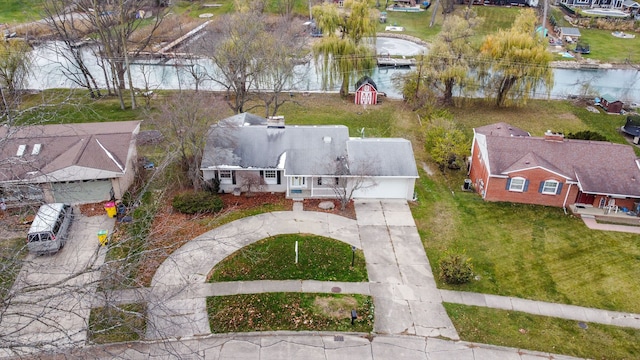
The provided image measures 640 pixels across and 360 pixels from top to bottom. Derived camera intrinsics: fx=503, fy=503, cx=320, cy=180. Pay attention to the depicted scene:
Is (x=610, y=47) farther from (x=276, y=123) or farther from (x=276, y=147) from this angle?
(x=276, y=147)

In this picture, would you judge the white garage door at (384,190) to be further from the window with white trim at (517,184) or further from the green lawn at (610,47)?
the green lawn at (610,47)

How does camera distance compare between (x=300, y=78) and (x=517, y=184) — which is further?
(x=300, y=78)

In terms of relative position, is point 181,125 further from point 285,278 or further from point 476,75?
point 476,75

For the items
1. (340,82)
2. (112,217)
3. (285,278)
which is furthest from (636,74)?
(112,217)

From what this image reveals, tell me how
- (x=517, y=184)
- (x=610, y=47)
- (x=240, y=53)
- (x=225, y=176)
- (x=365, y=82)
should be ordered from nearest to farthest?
(x=517, y=184) → (x=225, y=176) → (x=240, y=53) → (x=365, y=82) → (x=610, y=47)

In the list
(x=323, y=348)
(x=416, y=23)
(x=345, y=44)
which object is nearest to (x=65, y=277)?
(x=323, y=348)

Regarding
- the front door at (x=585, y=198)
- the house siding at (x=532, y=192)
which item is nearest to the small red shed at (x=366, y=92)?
the house siding at (x=532, y=192)
